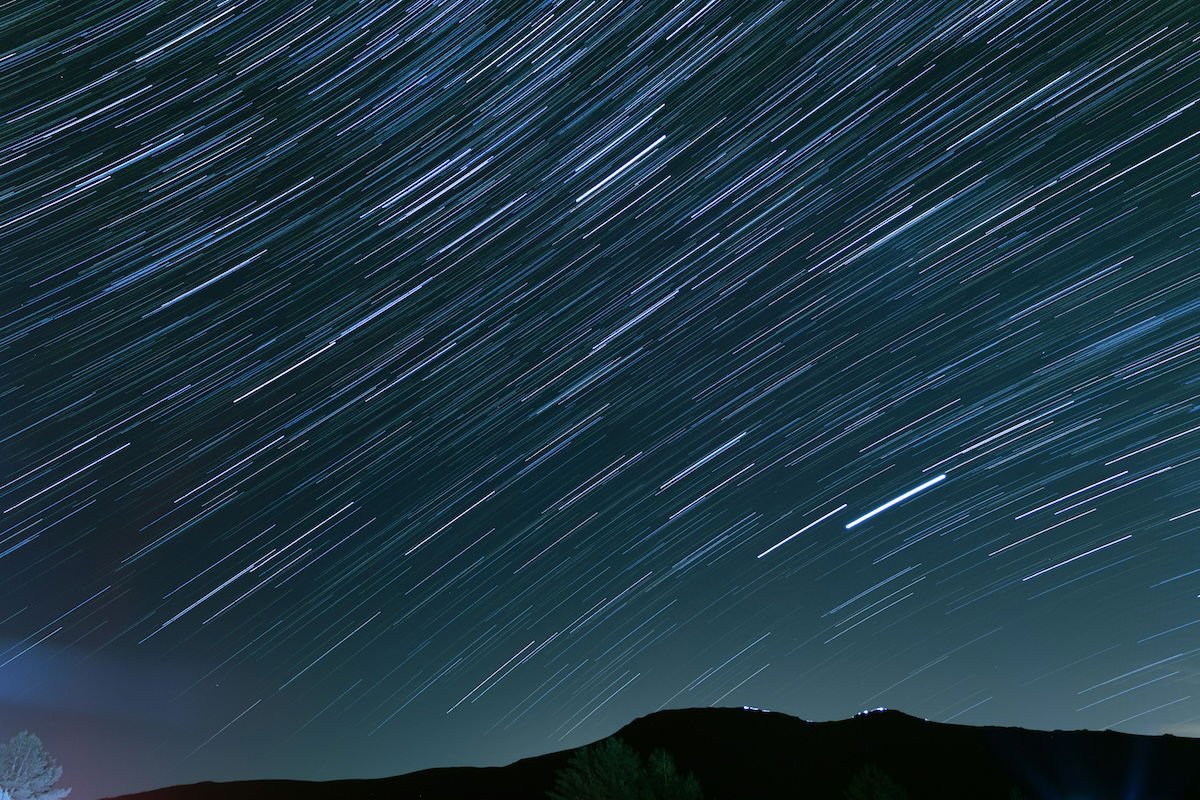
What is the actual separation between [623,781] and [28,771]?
2408 centimetres

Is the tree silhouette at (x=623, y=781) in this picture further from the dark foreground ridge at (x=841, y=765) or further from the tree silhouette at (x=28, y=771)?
the tree silhouette at (x=28, y=771)

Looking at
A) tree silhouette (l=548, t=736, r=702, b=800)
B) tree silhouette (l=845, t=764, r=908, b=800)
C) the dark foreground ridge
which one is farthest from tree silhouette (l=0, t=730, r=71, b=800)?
tree silhouette (l=845, t=764, r=908, b=800)

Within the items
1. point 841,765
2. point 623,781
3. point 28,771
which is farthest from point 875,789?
point 28,771

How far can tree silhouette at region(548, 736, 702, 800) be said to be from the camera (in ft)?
54.8

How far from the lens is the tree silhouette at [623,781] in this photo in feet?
54.8

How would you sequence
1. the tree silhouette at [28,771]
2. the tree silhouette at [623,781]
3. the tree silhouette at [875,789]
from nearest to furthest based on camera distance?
1. the tree silhouette at [623,781]
2. the tree silhouette at [875,789]
3. the tree silhouette at [28,771]

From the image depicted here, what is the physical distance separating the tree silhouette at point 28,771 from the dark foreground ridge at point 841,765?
5326mm

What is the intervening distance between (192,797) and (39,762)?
6.30 metres

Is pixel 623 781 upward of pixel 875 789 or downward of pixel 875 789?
upward

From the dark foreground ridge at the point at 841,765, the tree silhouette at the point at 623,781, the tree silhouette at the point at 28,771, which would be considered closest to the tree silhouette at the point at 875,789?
the tree silhouette at the point at 623,781

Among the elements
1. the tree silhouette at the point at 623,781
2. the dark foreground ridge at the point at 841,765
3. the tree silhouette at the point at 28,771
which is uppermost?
the tree silhouette at the point at 28,771

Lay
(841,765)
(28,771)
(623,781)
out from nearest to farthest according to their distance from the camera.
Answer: (623,781)
(28,771)
(841,765)

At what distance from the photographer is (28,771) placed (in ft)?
86.8

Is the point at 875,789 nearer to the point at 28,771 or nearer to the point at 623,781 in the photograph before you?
the point at 623,781
